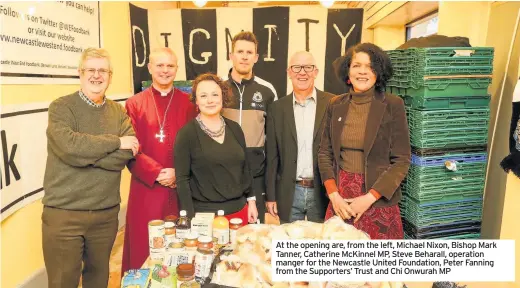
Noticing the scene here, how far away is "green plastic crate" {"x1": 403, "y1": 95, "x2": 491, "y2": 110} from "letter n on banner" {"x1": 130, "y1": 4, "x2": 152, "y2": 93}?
2676mm

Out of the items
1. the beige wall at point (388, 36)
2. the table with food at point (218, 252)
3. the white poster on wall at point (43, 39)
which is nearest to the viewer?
the table with food at point (218, 252)

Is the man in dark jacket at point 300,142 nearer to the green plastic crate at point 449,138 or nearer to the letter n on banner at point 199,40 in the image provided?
the green plastic crate at point 449,138

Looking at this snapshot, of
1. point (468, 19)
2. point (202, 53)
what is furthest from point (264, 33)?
point (468, 19)

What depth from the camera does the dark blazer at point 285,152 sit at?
2.07 meters

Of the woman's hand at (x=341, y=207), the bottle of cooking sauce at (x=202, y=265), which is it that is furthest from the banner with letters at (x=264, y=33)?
the bottle of cooking sauce at (x=202, y=265)

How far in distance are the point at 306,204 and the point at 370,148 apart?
0.56 meters

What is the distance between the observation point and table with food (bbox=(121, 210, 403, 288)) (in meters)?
1.20

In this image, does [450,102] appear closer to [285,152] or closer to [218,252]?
[285,152]

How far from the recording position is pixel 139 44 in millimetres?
3764

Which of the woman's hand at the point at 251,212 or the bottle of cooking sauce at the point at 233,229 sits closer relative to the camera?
the bottle of cooking sauce at the point at 233,229

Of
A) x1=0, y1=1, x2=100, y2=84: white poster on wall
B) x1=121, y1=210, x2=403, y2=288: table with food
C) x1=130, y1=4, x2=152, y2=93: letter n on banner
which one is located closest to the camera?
x1=121, y1=210, x2=403, y2=288: table with food

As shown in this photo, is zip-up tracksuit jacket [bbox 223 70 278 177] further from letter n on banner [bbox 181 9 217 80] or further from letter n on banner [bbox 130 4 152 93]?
letter n on banner [bbox 181 9 217 80]

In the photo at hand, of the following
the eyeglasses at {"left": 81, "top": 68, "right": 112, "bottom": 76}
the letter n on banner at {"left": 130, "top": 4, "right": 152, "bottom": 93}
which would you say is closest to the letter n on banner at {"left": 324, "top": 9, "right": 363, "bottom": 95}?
the letter n on banner at {"left": 130, "top": 4, "right": 152, "bottom": 93}

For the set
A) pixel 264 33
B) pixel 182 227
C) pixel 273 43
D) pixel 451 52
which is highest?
pixel 264 33
